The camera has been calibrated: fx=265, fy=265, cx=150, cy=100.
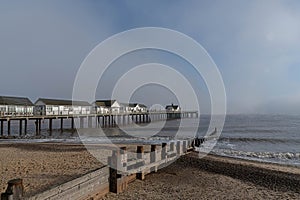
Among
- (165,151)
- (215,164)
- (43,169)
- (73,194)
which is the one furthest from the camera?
(215,164)

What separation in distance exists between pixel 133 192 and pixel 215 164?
663 cm

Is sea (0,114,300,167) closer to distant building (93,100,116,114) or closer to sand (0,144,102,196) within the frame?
sand (0,144,102,196)

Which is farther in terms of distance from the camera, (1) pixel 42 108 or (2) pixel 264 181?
(1) pixel 42 108

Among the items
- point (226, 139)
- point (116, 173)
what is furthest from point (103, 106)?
point (116, 173)

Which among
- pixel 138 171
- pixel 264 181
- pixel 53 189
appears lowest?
pixel 264 181

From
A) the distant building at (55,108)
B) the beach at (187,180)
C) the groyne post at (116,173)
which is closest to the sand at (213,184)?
the beach at (187,180)

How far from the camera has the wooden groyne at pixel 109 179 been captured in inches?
179

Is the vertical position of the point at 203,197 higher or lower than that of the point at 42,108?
lower

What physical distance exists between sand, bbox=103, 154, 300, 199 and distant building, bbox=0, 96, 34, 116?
121 feet

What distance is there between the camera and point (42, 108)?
50906mm

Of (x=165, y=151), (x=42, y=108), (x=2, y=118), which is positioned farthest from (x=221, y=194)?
(x=42, y=108)

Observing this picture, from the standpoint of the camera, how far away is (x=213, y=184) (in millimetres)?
9422

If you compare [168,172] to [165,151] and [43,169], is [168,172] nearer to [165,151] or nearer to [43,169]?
[165,151]

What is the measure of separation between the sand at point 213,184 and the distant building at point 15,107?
36.8 metres
